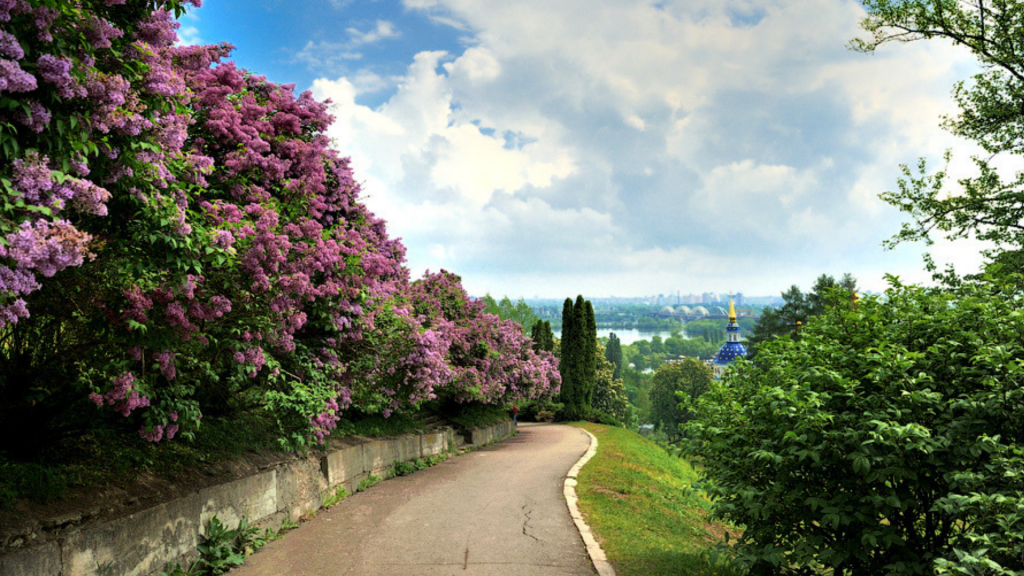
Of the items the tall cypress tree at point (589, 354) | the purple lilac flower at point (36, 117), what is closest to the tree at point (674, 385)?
the tall cypress tree at point (589, 354)

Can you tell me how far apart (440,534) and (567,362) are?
26556 millimetres

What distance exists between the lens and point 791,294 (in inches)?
2327

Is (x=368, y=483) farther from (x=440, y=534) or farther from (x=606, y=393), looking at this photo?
(x=606, y=393)

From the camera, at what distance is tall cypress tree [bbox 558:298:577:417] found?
33.7m

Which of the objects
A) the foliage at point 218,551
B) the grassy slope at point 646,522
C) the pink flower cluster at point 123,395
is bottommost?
the grassy slope at point 646,522

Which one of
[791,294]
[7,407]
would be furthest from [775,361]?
[791,294]

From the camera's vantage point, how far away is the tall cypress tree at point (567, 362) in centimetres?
3369

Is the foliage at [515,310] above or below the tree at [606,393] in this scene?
above

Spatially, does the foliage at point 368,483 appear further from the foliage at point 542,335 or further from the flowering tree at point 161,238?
the foliage at point 542,335

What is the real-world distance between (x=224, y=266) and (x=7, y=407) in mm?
2142

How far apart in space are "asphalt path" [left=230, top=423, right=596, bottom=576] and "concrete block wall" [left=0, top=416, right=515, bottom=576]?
1.36 feet

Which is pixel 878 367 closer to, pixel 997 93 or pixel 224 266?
pixel 224 266

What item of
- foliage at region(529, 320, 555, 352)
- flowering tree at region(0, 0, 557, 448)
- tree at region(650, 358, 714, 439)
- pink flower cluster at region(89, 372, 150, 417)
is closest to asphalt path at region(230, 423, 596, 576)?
flowering tree at region(0, 0, 557, 448)

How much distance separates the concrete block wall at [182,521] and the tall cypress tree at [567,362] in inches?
916
